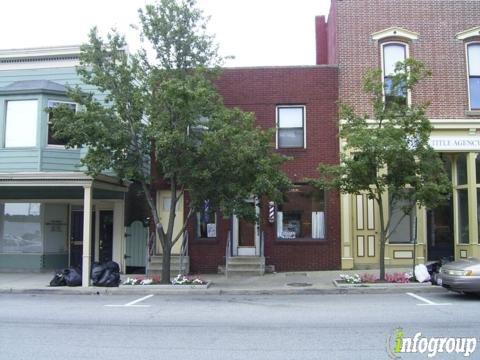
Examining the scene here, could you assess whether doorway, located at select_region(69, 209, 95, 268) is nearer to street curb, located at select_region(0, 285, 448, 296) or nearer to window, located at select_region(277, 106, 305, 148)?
street curb, located at select_region(0, 285, 448, 296)

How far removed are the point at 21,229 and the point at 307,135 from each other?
1055cm

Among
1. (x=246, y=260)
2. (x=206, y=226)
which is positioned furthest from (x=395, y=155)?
(x=206, y=226)

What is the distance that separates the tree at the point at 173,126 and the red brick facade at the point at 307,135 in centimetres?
309

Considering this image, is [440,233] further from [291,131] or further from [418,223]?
[291,131]

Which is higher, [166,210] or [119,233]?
[166,210]

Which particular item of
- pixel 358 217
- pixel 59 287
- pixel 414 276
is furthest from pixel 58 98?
pixel 414 276

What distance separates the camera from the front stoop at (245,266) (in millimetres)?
16984

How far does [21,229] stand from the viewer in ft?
62.7

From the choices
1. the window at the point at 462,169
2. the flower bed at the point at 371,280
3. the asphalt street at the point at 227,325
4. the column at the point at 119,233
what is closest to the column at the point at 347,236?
the flower bed at the point at 371,280

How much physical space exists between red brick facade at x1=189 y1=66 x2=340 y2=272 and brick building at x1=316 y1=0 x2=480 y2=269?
19.4 inches

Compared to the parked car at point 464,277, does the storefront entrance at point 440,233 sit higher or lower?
higher

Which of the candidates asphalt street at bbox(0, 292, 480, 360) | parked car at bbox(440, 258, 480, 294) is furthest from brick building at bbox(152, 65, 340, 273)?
parked car at bbox(440, 258, 480, 294)

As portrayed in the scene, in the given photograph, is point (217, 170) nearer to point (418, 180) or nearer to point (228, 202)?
point (228, 202)

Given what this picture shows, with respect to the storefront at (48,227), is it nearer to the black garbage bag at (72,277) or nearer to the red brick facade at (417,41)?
the black garbage bag at (72,277)
